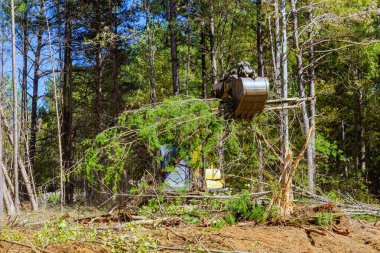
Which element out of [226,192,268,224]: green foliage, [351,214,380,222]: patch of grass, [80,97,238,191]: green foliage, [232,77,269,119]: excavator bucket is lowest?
[351,214,380,222]: patch of grass

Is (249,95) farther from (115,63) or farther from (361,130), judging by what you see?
(361,130)

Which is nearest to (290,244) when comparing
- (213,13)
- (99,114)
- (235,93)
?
(235,93)

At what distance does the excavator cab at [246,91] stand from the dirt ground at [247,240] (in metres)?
1.78

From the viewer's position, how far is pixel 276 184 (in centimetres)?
729

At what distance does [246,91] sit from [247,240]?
6.74 ft

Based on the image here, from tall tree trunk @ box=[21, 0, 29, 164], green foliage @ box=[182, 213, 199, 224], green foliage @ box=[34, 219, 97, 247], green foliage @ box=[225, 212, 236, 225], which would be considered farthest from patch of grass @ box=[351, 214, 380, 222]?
tall tree trunk @ box=[21, 0, 29, 164]

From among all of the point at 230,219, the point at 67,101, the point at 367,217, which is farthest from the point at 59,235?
the point at 67,101

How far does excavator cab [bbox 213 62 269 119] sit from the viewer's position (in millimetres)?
6410

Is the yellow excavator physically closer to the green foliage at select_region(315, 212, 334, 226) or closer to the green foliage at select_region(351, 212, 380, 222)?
the green foliage at select_region(315, 212, 334, 226)

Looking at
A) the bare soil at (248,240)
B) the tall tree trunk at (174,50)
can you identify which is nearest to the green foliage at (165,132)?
the bare soil at (248,240)

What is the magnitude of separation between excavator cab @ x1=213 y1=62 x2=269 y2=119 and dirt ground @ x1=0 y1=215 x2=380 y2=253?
1.78 metres

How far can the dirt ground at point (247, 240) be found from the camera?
5156 mm

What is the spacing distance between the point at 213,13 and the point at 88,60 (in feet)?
30.1

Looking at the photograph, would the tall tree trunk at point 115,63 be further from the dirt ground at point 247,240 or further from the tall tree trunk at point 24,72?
the dirt ground at point 247,240
